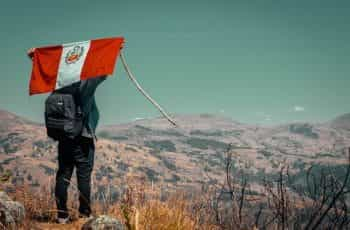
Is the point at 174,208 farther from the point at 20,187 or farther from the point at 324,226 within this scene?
the point at 20,187

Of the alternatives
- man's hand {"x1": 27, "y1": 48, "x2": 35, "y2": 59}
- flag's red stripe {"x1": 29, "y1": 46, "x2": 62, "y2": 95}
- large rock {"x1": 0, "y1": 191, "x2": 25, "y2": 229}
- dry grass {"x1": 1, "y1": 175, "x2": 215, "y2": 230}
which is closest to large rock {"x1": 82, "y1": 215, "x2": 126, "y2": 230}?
dry grass {"x1": 1, "y1": 175, "x2": 215, "y2": 230}

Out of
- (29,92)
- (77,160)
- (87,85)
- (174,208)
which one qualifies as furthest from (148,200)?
(29,92)

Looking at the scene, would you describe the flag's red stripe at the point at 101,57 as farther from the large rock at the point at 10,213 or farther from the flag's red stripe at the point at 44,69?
the large rock at the point at 10,213

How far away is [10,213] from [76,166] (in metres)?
1.44

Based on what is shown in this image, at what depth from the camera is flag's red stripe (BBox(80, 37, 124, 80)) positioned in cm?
571

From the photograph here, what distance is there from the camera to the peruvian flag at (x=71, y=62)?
5.77 m

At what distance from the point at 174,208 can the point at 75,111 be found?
7.45ft

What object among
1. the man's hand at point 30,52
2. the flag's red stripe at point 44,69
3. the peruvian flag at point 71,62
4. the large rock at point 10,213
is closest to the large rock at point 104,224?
the large rock at point 10,213

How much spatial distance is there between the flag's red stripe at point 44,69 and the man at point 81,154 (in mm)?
582

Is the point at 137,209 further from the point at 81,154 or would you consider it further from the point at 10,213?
the point at 81,154

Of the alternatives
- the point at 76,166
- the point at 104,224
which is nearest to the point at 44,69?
the point at 76,166

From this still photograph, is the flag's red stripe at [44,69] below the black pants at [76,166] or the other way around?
the other way around

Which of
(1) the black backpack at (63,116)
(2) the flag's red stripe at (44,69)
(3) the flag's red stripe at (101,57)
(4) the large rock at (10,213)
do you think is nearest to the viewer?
(4) the large rock at (10,213)

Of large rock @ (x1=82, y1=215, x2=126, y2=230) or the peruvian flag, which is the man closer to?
the peruvian flag
